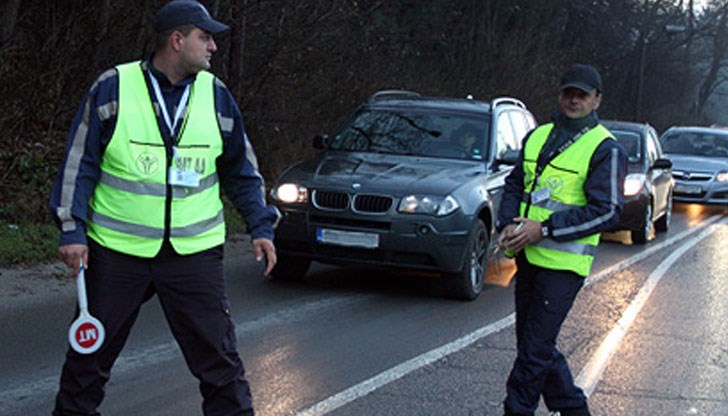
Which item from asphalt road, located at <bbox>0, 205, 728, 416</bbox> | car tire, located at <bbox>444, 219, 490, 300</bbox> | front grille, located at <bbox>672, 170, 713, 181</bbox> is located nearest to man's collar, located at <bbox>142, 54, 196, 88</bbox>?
asphalt road, located at <bbox>0, 205, 728, 416</bbox>

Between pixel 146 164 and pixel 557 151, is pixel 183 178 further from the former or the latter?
pixel 557 151

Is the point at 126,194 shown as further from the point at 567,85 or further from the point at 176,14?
the point at 567,85

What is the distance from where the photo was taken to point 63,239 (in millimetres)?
3812

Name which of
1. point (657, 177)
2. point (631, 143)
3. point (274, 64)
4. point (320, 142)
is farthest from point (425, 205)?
point (657, 177)

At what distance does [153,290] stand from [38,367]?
2.21 m

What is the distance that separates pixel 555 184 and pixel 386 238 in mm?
3763

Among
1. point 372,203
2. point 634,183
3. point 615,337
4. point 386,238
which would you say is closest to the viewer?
point 615,337

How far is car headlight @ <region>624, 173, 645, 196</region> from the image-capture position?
14.2 metres

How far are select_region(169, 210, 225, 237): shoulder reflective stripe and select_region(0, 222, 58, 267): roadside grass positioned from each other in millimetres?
5458

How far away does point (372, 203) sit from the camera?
8.64 metres

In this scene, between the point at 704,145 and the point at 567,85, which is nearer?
the point at 567,85

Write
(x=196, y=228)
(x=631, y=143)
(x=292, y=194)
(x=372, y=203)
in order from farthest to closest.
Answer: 1. (x=631, y=143)
2. (x=292, y=194)
3. (x=372, y=203)
4. (x=196, y=228)

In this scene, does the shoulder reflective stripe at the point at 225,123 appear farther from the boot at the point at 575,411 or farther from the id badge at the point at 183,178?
the boot at the point at 575,411

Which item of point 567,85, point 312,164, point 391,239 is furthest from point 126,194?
point 312,164
